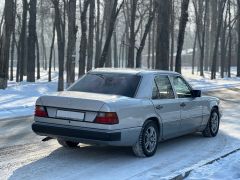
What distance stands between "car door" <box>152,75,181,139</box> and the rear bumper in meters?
0.87

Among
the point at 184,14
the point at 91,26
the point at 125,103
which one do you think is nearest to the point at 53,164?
the point at 125,103

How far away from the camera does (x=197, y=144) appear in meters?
9.94

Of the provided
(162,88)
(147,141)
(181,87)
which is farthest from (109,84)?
(181,87)

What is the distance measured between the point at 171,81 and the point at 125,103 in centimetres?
182

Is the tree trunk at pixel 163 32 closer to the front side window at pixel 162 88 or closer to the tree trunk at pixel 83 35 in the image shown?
the tree trunk at pixel 83 35

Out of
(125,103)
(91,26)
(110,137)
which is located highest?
(91,26)

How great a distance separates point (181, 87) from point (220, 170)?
8.92 feet

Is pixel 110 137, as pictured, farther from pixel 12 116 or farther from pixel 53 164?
pixel 12 116

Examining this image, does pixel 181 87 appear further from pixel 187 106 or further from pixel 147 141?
pixel 147 141

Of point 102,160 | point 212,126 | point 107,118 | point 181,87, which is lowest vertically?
point 102,160

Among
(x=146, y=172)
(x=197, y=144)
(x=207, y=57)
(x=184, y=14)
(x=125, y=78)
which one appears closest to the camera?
(x=146, y=172)

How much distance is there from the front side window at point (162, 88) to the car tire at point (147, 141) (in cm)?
56

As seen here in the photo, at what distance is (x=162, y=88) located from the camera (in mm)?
8922

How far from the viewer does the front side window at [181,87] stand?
942cm
